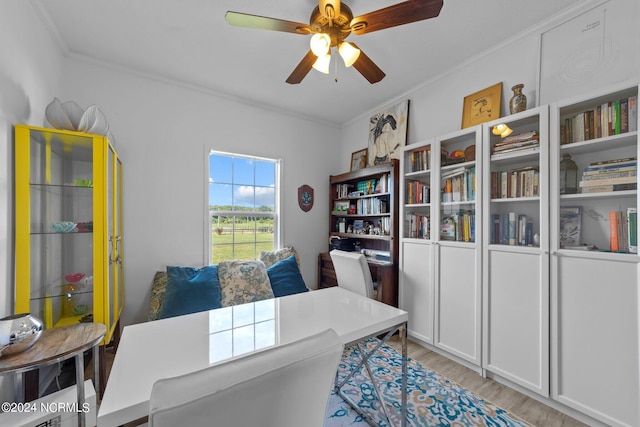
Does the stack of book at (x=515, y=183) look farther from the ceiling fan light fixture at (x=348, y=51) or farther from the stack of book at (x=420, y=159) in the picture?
the ceiling fan light fixture at (x=348, y=51)

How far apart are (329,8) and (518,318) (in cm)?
240

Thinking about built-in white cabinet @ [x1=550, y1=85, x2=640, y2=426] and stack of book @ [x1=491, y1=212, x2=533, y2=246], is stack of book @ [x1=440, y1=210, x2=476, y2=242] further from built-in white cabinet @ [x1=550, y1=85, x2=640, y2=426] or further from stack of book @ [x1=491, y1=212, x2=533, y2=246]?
built-in white cabinet @ [x1=550, y1=85, x2=640, y2=426]

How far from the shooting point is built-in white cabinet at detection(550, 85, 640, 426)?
1493mm

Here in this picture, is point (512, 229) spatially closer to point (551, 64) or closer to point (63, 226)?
point (551, 64)

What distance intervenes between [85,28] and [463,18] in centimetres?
291

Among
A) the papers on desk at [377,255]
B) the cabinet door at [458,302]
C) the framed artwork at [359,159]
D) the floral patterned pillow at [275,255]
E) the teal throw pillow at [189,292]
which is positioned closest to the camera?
the cabinet door at [458,302]

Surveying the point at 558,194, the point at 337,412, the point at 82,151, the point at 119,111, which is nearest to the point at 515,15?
the point at 558,194

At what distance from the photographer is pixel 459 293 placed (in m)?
2.29

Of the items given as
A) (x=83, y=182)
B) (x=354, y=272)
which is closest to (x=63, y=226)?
(x=83, y=182)

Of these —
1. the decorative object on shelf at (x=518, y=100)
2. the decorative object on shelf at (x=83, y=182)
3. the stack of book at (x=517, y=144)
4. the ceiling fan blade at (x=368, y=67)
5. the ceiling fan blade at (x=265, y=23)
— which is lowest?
the decorative object on shelf at (x=83, y=182)

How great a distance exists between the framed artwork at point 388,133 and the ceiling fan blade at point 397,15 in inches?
64.0

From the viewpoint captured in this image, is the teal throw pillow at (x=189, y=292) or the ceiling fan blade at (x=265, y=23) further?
the teal throw pillow at (x=189, y=292)

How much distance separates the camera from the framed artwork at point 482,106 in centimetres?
227

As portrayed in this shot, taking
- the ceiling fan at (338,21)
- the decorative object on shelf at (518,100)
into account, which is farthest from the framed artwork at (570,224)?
the ceiling fan at (338,21)
